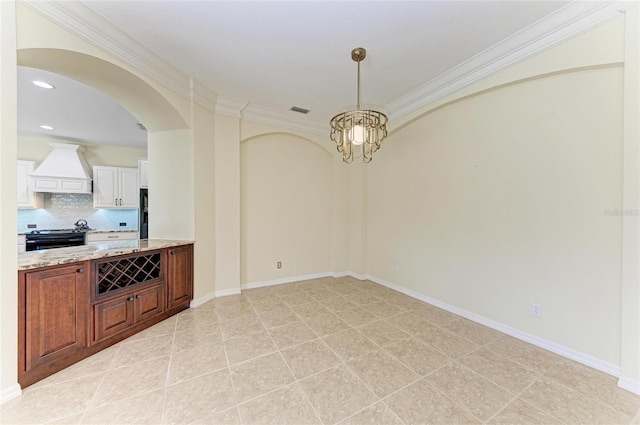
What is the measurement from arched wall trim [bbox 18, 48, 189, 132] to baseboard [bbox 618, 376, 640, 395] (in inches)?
193

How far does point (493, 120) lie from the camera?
267 cm

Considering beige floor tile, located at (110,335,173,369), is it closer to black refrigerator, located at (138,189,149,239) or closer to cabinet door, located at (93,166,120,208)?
black refrigerator, located at (138,189,149,239)

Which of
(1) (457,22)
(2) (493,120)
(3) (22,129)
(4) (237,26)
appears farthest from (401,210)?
(3) (22,129)

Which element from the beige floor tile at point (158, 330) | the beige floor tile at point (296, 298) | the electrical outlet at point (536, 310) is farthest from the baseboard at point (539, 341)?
the beige floor tile at point (158, 330)

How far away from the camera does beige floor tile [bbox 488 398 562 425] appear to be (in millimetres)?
1474

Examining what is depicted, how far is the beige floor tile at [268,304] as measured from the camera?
320 cm

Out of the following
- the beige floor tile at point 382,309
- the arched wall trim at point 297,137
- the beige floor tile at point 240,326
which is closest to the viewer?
the beige floor tile at point 240,326

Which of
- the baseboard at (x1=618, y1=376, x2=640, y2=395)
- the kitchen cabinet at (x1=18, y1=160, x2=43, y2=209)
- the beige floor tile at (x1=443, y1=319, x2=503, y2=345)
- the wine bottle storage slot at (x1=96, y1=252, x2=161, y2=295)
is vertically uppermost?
the kitchen cabinet at (x1=18, y1=160, x2=43, y2=209)

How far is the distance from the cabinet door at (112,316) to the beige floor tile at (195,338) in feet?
1.69

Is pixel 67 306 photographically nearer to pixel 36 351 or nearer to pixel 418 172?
pixel 36 351

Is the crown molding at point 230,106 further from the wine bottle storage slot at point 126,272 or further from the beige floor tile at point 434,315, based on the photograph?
the beige floor tile at point 434,315

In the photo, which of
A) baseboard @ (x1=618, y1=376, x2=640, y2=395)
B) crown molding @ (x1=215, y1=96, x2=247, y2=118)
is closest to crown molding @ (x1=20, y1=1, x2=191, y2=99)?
crown molding @ (x1=215, y1=96, x2=247, y2=118)

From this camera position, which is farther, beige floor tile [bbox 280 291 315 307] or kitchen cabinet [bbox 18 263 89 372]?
beige floor tile [bbox 280 291 315 307]

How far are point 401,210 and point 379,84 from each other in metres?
1.89
